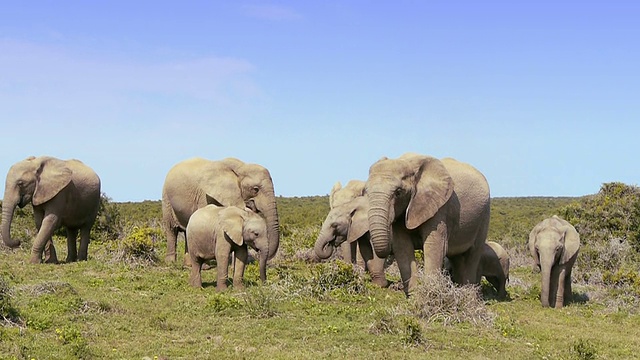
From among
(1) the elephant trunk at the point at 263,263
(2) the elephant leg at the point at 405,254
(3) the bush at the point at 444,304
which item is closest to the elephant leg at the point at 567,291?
(2) the elephant leg at the point at 405,254

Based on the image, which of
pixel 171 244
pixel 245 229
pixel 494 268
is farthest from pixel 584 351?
pixel 171 244

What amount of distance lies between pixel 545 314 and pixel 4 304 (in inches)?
382

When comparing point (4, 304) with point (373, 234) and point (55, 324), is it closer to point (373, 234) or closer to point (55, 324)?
point (55, 324)

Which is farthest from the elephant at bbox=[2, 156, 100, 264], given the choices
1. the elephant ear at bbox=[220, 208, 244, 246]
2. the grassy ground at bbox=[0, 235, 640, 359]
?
the elephant ear at bbox=[220, 208, 244, 246]

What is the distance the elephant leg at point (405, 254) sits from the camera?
14367mm

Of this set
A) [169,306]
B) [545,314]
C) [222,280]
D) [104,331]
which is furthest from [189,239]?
[545,314]

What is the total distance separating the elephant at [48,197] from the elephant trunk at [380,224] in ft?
33.0

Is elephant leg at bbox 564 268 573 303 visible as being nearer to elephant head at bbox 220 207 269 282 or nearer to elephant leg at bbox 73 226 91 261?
elephant head at bbox 220 207 269 282

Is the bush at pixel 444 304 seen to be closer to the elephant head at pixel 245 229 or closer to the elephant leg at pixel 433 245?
the elephant leg at pixel 433 245

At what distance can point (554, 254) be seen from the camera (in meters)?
15.6

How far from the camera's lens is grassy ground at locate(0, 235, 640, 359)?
10.6m

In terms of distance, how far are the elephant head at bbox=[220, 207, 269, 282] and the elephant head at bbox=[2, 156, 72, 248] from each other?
20.4ft

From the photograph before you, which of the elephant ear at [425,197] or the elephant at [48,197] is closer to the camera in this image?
the elephant ear at [425,197]

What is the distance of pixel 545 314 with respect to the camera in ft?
48.6
